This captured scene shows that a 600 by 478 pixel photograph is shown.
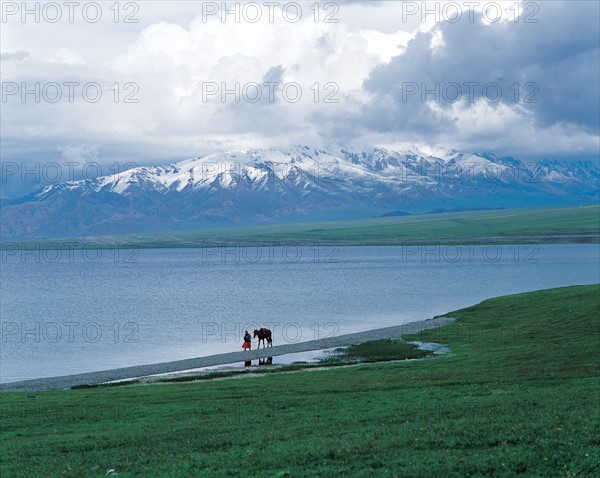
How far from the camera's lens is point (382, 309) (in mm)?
103188

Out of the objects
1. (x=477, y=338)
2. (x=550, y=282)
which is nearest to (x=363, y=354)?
(x=477, y=338)

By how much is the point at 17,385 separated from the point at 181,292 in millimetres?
95830

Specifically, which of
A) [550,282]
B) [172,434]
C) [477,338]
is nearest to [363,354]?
[477,338]

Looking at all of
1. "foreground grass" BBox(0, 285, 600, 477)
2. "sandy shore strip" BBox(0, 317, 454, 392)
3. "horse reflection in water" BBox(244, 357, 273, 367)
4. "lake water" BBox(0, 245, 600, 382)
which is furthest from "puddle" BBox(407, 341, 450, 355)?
"lake water" BBox(0, 245, 600, 382)

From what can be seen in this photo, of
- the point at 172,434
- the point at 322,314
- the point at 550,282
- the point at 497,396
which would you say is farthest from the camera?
the point at 550,282

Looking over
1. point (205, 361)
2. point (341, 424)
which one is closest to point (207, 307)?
point (205, 361)

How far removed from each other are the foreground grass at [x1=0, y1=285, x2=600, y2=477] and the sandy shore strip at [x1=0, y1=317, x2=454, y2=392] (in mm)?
10333

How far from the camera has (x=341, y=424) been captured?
79.9 ft

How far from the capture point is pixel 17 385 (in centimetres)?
5100

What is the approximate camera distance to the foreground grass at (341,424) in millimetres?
18505

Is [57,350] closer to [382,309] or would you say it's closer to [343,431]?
[382,309]

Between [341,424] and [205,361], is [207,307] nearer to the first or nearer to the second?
[205,361]

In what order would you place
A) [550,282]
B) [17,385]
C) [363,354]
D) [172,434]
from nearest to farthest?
[172,434] → [17,385] → [363,354] → [550,282]

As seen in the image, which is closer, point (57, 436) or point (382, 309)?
point (57, 436)
